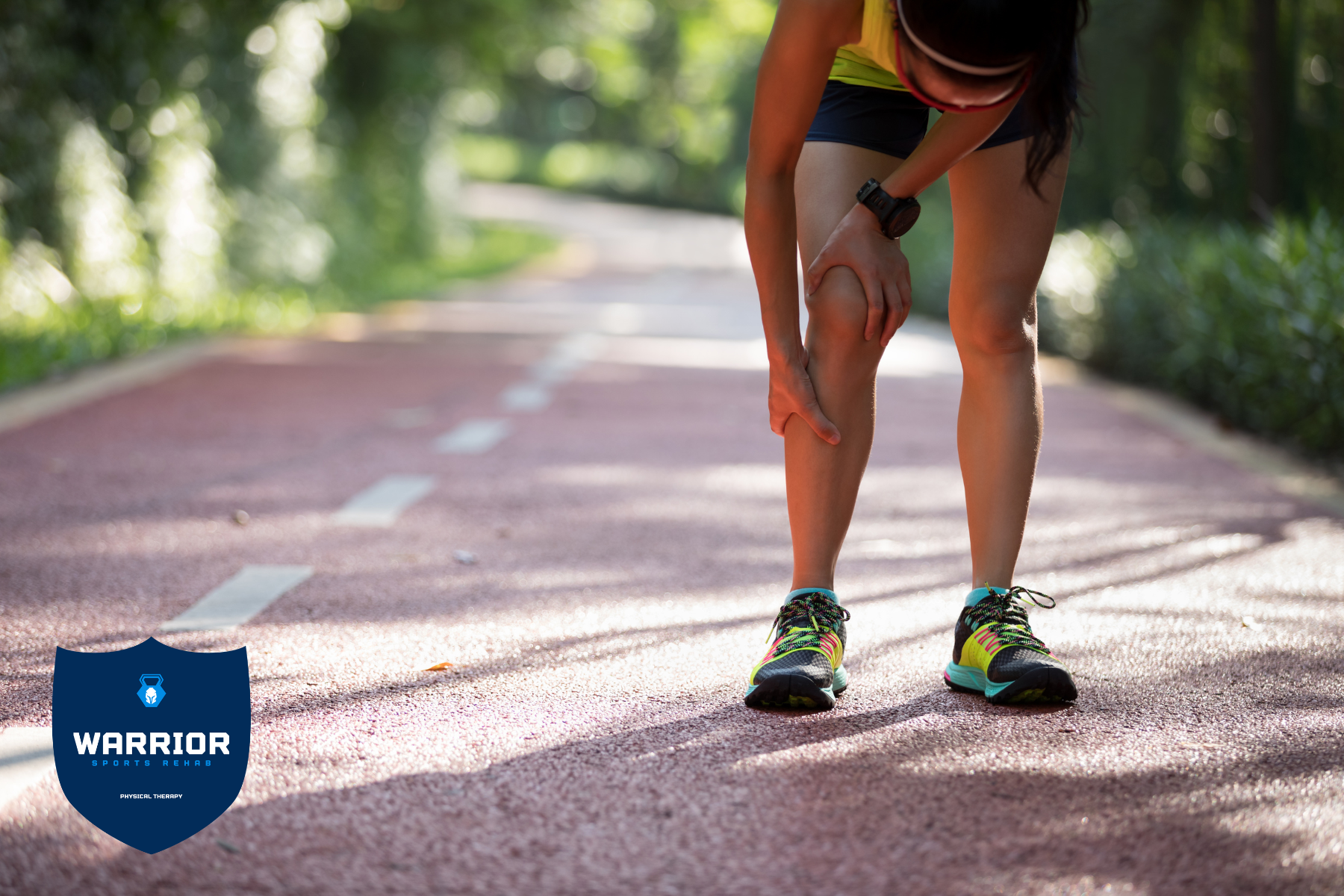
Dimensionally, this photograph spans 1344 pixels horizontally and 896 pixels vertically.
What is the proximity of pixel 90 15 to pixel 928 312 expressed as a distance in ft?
32.5

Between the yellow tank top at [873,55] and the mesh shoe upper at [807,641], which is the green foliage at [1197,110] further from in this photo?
the mesh shoe upper at [807,641]

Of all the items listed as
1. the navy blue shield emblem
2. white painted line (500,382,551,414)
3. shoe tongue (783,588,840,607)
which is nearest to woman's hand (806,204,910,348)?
shoe tongue (783,588,840,607)

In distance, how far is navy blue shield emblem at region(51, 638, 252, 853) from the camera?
2.11 metres

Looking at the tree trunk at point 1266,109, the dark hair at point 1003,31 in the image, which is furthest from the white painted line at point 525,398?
the dark hair at point 1003,31

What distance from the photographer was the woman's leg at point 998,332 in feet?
9.23

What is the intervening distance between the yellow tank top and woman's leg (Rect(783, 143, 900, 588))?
13 cm

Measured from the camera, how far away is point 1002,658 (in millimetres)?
2791

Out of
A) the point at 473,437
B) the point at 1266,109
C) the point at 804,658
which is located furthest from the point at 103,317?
the point at 804,658

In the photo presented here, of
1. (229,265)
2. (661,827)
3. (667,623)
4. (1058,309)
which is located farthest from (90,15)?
(661,827)

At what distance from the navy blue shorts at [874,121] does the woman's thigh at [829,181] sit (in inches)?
0.7

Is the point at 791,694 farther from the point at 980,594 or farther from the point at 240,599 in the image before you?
the point at 240,599

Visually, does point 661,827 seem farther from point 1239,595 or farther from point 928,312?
point 928,312

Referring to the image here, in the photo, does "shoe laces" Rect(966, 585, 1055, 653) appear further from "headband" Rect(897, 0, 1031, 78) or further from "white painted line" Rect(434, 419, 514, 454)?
"white painted line" Rect(434, 419, 514, 454)

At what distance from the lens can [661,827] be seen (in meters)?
2.14
